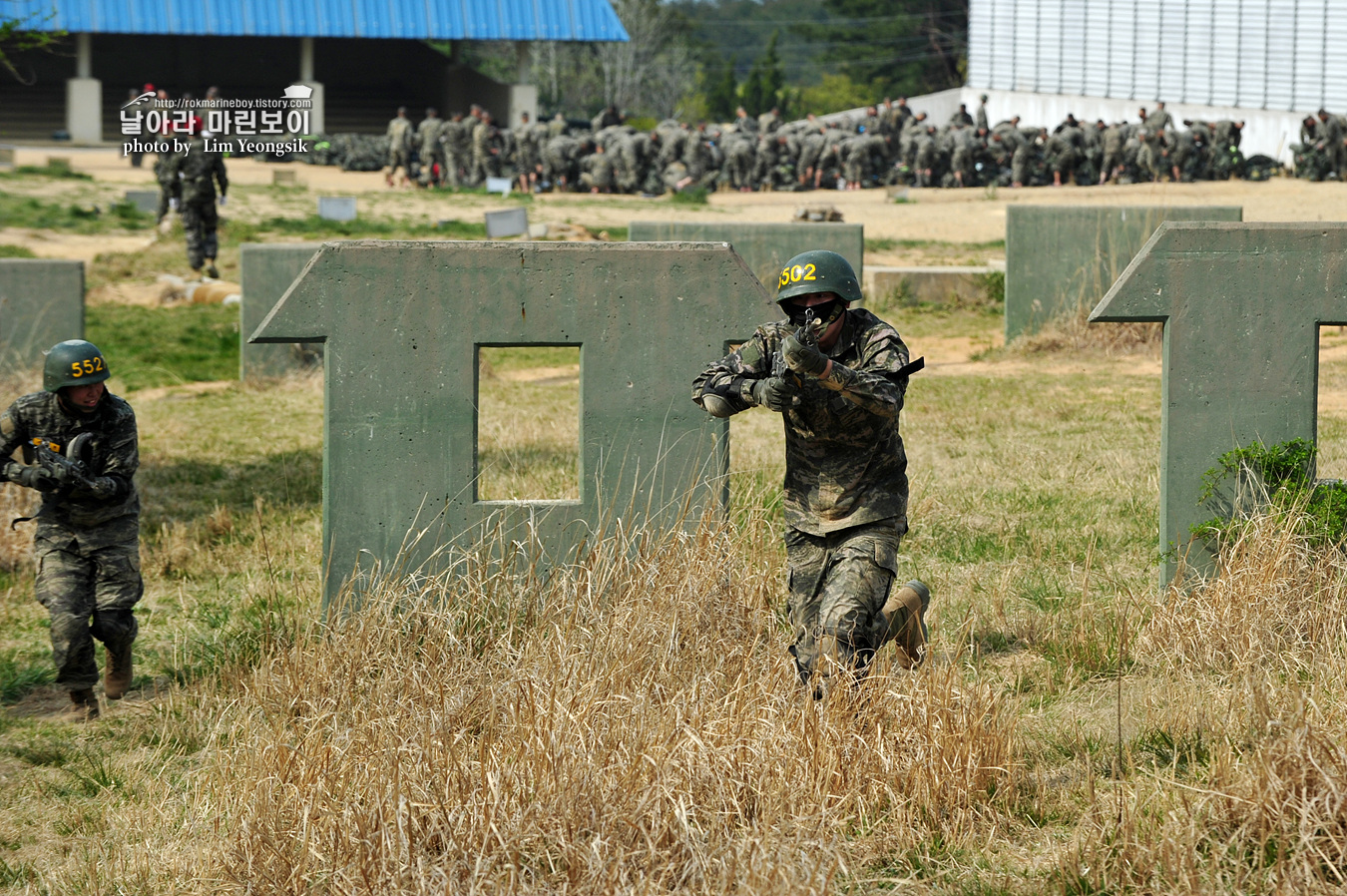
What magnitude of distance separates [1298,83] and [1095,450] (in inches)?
1498

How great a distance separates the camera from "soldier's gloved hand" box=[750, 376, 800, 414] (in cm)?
503

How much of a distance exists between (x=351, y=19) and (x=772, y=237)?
29.5m

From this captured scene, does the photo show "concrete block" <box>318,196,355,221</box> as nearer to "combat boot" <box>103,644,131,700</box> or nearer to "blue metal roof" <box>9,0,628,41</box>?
"blue metal roof" <box>9,0,628,41</box>

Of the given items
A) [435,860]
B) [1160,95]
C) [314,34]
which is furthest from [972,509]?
[1160,95]

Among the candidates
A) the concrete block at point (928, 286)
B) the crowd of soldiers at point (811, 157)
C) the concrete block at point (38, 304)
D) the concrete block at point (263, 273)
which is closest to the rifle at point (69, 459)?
the concrete block at point (38, 304)

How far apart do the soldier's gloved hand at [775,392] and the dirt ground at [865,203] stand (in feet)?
59.6

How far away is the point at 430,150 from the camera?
3662 cm

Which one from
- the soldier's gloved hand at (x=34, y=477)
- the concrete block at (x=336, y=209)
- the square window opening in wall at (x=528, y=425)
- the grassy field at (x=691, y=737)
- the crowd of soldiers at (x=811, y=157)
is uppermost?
the crowd of soldiers at (x=811, y=157)

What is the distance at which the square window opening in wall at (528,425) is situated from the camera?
8.98 metres

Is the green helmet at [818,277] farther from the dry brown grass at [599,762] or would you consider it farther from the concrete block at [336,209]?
the concrete block at [336,209]

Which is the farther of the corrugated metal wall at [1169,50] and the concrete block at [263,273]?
the corrugated metal wall at [1169,50]

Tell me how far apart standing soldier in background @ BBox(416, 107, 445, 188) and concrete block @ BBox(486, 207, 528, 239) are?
1382cm

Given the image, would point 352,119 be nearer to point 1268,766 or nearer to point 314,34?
point 314,34

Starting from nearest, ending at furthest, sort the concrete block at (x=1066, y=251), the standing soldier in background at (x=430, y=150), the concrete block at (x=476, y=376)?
the concrete block at (x=476, y=376), the concrete block at (x=1066, y=251), the standing soldier in background at (x=430, y=150)
